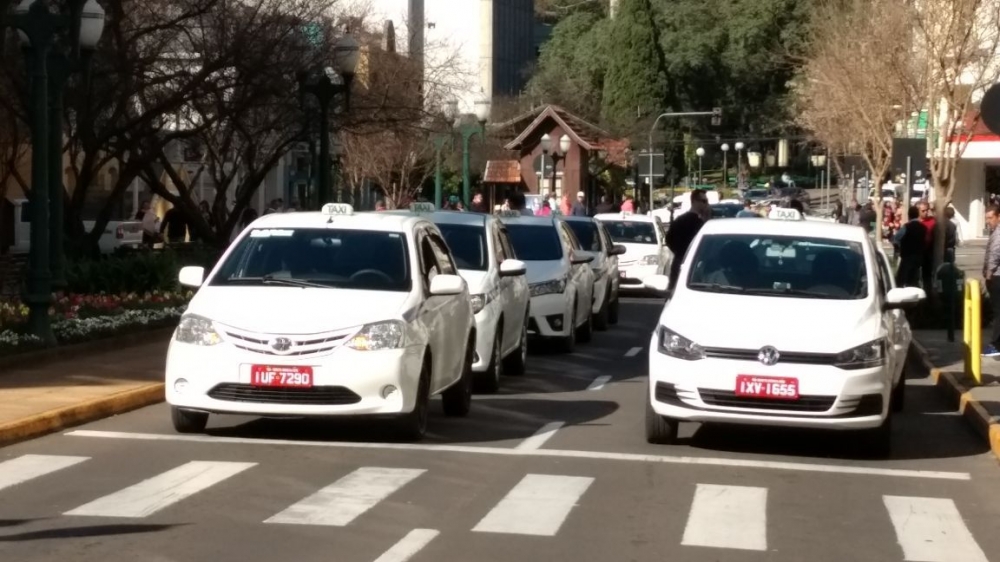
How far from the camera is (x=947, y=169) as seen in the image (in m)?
27.6

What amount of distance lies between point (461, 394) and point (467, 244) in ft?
11.6

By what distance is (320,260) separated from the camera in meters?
13.0

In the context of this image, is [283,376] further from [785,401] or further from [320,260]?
[785,401]

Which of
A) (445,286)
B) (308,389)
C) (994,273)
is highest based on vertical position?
(445,286)

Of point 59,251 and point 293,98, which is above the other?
point 293,98

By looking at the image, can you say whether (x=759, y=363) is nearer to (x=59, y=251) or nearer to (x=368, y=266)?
(x=368, y=266)

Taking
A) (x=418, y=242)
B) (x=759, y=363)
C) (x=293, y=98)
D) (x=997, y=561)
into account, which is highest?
(x=293, y=98)

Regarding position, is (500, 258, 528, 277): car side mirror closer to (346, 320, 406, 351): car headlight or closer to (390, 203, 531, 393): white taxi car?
(390, 203, 531, 393): white taxi car

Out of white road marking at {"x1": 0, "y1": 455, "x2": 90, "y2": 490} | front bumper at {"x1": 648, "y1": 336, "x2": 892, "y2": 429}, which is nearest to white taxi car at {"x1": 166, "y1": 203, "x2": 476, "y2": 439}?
white road marking at {"x1": 0, "y1": 455, "x2": 90, "y2": 490}

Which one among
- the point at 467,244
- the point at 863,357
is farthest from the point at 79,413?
the point at 863,357

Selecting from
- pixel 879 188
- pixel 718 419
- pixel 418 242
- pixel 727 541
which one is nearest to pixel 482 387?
pixel 418 242

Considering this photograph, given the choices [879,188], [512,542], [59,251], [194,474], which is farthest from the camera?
[879,188]

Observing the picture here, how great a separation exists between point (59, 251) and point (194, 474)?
11.5m

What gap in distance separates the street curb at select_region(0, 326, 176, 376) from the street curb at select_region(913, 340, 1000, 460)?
8.81 meters
